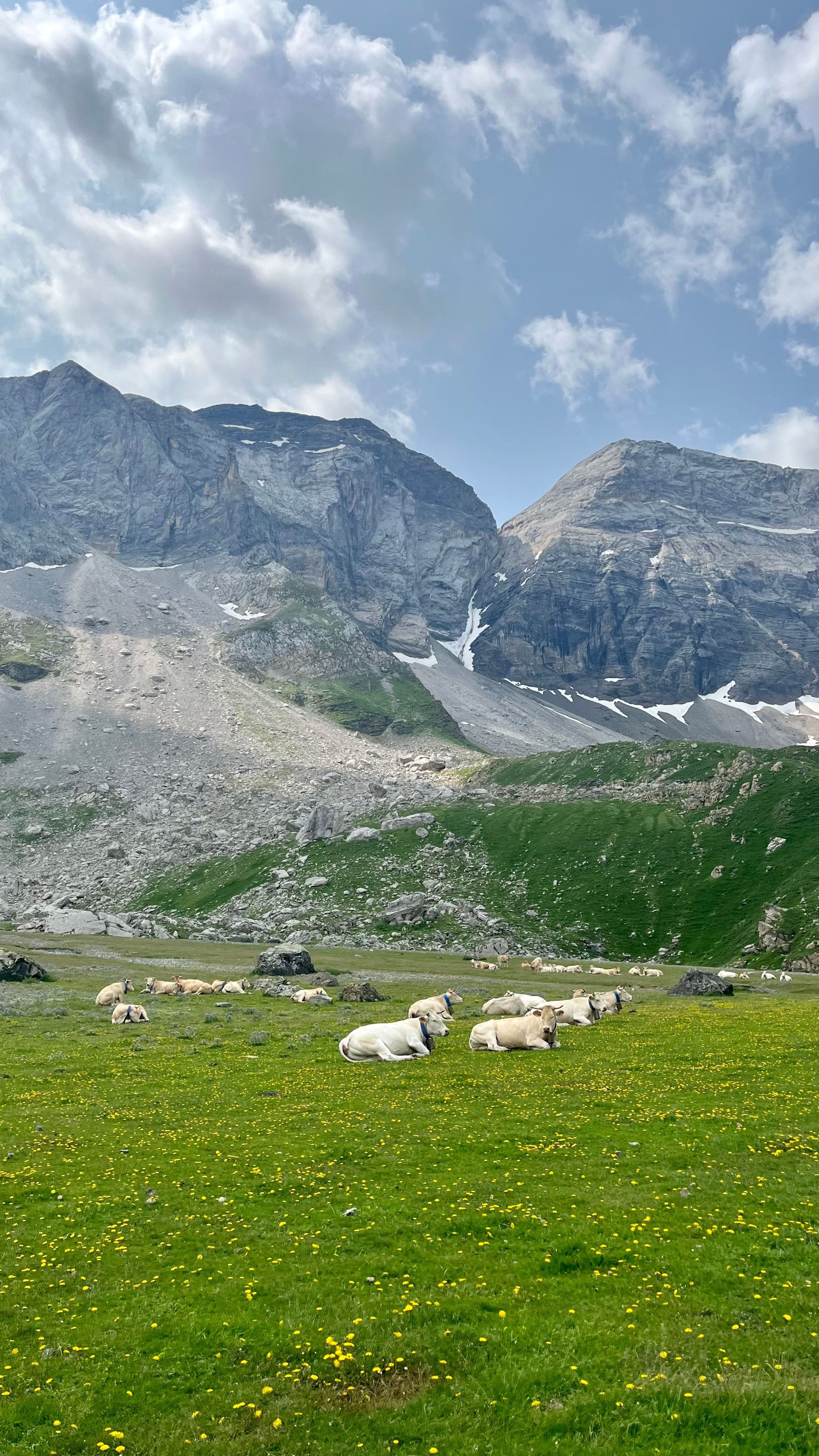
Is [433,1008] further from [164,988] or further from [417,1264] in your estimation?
[417,1264]

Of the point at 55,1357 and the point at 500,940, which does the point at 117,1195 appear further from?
the point at 500,940

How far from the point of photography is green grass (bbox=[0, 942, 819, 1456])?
8.82 metres

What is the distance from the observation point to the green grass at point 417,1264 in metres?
8.82

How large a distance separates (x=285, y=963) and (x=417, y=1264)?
50005mm

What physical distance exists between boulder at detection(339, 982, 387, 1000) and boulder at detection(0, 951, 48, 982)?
76.9 ft

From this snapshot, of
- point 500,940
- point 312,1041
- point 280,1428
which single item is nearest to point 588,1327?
point 280,1428

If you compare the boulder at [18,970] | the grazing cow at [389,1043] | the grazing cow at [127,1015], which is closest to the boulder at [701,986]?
the grazing cow at [389,1043]

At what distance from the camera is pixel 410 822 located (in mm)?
117562

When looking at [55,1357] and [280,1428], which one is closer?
[280,1428]

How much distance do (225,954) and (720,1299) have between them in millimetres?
68194

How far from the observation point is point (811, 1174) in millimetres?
15516

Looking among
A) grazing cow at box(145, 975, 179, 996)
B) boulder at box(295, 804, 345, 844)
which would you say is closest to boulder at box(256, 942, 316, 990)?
grazing cow at box(145, 975, 179, 996)

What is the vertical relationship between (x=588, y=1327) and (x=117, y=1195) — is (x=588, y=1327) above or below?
above

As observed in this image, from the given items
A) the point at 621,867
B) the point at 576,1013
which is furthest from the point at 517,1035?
the point at 621,867
